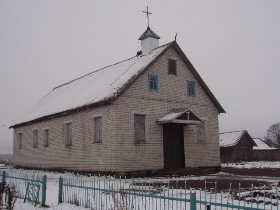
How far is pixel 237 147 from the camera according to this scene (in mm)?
48531

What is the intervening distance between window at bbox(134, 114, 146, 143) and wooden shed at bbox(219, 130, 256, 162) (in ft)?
101

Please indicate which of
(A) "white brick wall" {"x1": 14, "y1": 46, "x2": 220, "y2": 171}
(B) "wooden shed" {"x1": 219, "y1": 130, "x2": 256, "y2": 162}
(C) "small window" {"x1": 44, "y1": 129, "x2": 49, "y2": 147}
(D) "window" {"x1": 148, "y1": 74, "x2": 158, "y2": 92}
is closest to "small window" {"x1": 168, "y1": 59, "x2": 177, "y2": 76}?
(A) "white brick wall" {"x1": 14, "y1": 46, "x2": 220, "y2": 171}

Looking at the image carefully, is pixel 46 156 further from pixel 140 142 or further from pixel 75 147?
pixel 140 142

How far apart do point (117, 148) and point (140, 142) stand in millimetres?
1482

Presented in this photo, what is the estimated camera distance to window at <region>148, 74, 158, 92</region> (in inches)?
776

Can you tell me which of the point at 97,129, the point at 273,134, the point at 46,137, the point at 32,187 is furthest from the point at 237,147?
the point at 273,134

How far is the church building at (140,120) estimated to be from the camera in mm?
18047

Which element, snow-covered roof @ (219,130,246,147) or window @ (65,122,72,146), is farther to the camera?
snow-covered roof @ (219,130,246,147)

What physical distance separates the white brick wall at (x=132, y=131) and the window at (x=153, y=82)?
25 cm

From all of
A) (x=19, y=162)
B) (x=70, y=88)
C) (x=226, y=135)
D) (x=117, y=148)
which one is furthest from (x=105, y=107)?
(x=226, y=135)

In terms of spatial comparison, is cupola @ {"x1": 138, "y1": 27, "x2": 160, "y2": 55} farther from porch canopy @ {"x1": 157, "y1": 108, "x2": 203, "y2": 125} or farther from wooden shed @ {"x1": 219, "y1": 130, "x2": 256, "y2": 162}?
wooden shed @ {"x1": 219, "y1": 130, "x2": 256, "y2": 162}

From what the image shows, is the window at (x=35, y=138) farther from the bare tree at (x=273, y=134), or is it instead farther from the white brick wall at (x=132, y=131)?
the bare tree at (x=273, y=134)

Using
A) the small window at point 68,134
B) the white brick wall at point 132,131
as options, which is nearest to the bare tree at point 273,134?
the white brick wall at point 132,131

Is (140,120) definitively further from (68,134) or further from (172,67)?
(68,134)
